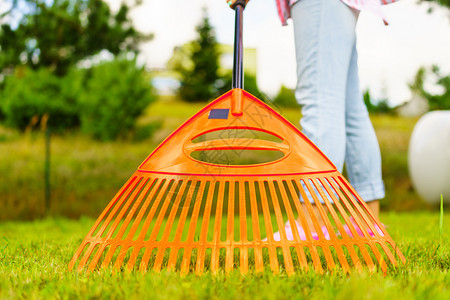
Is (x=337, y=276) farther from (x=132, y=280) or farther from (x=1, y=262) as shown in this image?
(x=1, y=262)

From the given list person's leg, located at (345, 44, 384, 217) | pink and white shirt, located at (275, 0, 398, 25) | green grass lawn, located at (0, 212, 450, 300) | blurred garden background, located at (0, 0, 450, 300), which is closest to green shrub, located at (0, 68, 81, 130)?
blurred garden background, located at (0, 0, 450, 300)

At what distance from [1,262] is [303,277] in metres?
1.03

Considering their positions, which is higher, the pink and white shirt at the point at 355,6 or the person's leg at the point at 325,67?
the pink and white shirt at the point at 355,6

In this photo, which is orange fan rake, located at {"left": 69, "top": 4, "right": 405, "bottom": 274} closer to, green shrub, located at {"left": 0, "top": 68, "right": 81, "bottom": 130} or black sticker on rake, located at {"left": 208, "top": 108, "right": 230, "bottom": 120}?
black sticker on rake, located at {"left": 208, "top": 108, "right": 230, "bottom": 120}

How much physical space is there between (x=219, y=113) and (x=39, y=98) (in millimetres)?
8756

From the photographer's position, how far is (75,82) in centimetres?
883

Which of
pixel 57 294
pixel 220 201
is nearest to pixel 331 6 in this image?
pixel 220 201

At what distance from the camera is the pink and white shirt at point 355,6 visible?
1.53m

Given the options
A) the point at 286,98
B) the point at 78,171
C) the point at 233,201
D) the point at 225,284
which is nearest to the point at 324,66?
the point at 233,201

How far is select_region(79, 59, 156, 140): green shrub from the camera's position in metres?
7.23

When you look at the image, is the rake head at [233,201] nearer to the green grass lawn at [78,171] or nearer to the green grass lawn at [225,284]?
the green grass lawn at [225,284]

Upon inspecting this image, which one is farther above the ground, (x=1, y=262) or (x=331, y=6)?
(x=331, y=6)

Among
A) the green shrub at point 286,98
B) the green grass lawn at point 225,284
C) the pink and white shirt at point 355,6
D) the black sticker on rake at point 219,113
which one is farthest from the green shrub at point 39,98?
the green grass lawn at point 225,284

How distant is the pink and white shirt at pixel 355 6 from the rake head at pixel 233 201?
612 mm
